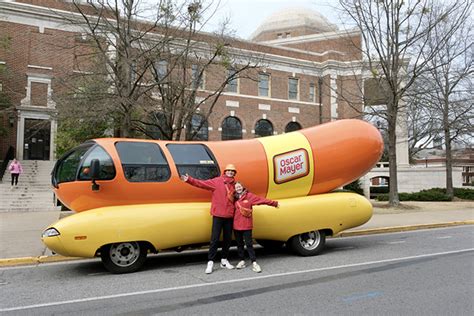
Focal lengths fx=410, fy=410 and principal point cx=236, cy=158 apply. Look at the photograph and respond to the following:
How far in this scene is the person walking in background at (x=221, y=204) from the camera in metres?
6.99

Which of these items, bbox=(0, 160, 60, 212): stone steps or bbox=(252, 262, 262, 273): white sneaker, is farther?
bbox=(0, 160, 60, 212): stone steps

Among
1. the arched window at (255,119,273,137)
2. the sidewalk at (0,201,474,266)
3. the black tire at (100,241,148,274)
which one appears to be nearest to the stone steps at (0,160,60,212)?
the sidewalk at (0,201,474,266)

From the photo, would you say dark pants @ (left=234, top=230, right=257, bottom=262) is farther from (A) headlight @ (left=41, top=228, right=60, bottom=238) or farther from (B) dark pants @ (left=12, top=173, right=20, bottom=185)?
(B) dark pants @ (left=12, top=173, right=20, bottom=185)

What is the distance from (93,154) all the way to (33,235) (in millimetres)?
5127

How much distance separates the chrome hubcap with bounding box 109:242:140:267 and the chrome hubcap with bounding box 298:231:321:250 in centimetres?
330

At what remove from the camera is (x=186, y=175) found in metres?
7.02

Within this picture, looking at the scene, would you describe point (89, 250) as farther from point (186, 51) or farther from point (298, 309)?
point (186, 51)

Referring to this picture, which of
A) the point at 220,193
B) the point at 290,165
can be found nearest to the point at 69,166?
the point at 220,193

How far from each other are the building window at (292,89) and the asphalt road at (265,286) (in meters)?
27.6

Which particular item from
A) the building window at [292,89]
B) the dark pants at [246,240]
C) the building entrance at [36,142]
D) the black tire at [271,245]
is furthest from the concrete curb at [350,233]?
the building window at [292,89]

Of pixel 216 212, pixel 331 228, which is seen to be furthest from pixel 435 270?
pixel 216 212

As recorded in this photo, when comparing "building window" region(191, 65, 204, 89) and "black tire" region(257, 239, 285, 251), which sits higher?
"building window" region(191, 65, 204, 89)

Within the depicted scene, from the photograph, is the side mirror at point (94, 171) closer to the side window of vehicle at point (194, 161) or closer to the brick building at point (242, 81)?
the side window of vehicle at point (194, 161)

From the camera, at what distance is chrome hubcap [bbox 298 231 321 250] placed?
8320 mm
